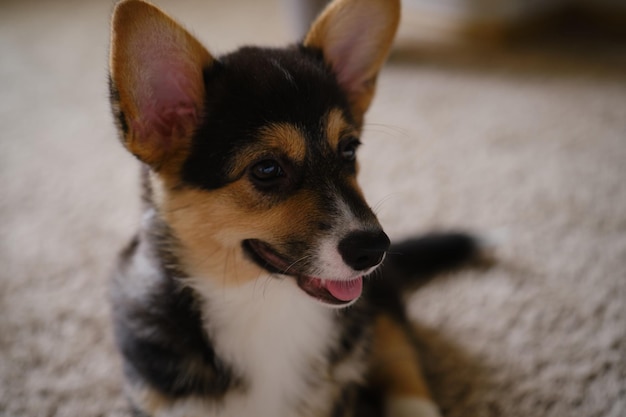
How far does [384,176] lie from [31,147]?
80.8 inches

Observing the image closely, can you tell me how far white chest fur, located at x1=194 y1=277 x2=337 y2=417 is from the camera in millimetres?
1354

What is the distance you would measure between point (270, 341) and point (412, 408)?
48 cm

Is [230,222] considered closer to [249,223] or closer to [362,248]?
[249,223]

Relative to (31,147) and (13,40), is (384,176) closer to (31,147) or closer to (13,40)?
(31,147)

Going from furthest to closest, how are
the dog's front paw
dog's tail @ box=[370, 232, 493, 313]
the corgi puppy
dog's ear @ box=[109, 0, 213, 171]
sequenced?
dog's tail @ box=[370, 232, 493, 313]
the dog's front paw
the corgi puppy
dog's ear @ box=[109, 0, 213, 171]

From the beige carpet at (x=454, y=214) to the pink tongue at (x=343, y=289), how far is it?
55cm

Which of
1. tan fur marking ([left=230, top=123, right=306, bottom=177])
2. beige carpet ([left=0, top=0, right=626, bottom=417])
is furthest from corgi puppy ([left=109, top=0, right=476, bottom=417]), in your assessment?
beige carpet ([left=0, top=0, right=626, bottom=417])

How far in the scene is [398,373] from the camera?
162 centimetres

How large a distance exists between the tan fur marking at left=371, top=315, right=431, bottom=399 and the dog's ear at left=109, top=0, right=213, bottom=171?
86cm

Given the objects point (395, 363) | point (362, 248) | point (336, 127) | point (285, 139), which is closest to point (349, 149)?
point (336, 127)

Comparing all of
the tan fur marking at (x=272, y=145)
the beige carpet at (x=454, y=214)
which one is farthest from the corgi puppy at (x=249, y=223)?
the beige carpet at (x=454, y=214)

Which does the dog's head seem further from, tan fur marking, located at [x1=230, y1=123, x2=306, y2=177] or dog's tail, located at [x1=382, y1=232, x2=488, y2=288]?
dog's tail, located at [x1=382, y1=232, x2=488, y2=288]

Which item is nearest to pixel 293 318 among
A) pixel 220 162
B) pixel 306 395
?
pixel 306 395

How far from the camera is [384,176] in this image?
271cm
